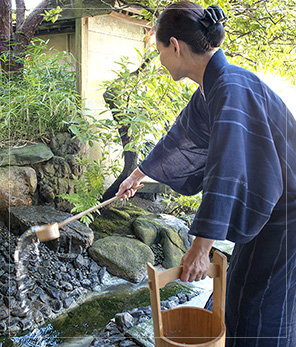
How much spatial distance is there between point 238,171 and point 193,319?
1.72 feet

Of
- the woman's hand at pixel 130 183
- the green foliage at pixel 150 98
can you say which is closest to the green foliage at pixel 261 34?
the green foliage at pixel 150 98

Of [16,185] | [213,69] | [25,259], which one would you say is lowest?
[25,259]

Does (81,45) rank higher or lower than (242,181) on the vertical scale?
higher

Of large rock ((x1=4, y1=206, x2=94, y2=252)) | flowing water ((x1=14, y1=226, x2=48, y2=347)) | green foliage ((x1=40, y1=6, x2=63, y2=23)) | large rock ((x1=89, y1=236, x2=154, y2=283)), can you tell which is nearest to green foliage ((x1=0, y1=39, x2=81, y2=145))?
green foliage ((x1=40, y1=6, x2=63, y2=23))

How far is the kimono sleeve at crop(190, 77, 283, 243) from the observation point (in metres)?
0.86

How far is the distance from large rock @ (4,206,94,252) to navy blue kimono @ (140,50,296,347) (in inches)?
59.9

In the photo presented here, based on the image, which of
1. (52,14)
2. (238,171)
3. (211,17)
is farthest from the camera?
(52,14)

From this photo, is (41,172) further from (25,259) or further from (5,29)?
(5,29)

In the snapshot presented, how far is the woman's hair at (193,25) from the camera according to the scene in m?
1.00

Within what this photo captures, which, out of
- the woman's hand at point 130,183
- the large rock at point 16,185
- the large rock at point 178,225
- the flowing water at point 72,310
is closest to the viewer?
the woman's hand at point 130,183

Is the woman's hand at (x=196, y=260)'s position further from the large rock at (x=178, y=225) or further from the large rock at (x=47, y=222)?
the large rock at (x=178, y=225)

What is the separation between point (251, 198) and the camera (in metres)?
0.90

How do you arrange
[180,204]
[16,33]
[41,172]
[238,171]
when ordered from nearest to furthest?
[238,171], [16,33], [41,172], [180,204]

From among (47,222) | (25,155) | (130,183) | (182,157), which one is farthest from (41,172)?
(182,157)
